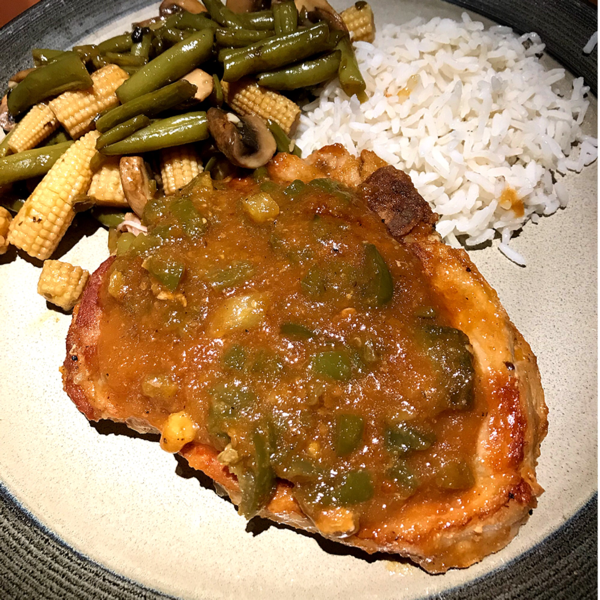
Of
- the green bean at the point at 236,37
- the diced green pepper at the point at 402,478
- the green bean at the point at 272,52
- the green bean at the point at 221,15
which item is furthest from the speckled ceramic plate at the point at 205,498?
the green bean at the point at 221,15

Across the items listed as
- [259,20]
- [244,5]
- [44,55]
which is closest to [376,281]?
[259,20]

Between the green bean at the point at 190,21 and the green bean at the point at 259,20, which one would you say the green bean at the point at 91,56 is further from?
the green bean at the point at 259,20

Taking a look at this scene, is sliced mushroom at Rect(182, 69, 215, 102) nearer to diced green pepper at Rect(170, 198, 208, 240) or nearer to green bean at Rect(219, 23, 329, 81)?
green bean at Rect(219, 23, 329, 81)

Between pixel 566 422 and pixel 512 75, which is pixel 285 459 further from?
pixel 512 75

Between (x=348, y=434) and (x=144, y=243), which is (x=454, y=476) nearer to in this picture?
(x=348, y=434)

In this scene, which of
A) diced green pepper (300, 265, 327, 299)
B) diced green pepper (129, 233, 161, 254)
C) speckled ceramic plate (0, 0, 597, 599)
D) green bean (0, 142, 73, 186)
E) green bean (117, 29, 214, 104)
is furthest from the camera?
green bean (0, 142, 73, 186)

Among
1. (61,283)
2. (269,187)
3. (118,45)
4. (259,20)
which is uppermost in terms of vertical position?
(118,45)

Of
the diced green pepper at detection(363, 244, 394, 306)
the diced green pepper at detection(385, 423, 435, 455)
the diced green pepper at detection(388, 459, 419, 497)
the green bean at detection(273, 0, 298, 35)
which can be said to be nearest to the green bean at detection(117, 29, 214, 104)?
the green bean at detection(273, 0, 298, 35)
